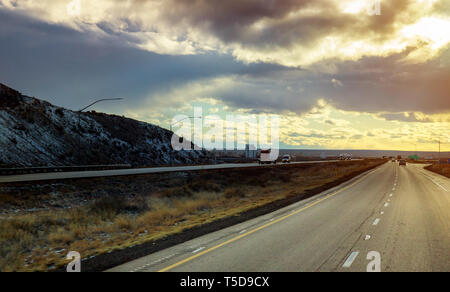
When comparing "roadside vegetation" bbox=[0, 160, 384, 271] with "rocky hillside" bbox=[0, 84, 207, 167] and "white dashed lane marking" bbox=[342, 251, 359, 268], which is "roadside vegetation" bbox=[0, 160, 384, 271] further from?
"rocky hillside" bbox=[0, 84, 207, 167]

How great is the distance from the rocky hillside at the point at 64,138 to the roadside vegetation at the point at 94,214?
19062 millimetres

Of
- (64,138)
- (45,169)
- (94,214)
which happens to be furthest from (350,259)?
(64,138)

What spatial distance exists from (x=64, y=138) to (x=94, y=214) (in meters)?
41.1

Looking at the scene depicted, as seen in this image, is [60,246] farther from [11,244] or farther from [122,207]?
[122,207]

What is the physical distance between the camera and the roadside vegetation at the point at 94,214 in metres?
10.9

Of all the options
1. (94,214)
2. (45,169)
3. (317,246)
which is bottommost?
(94,214)

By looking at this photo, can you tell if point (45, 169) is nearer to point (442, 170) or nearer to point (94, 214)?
point (94, 214)

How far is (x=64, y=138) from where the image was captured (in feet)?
179

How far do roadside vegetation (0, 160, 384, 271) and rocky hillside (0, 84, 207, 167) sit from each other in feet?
62.5

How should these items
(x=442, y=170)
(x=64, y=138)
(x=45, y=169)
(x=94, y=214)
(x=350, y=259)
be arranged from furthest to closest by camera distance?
1. (x=442, y=170)
2. (x=64, y=138)
3. (x=45, y=169)
4. (x=94, y=214)
5. (x=350, y=259)

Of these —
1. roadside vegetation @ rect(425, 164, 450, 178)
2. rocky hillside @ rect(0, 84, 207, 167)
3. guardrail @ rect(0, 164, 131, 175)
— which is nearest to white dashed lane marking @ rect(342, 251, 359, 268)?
guardrail @ rect(0, 164, 131, 175)

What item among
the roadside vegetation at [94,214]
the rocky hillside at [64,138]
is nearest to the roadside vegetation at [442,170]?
the roadside vegetation at [94,214]
